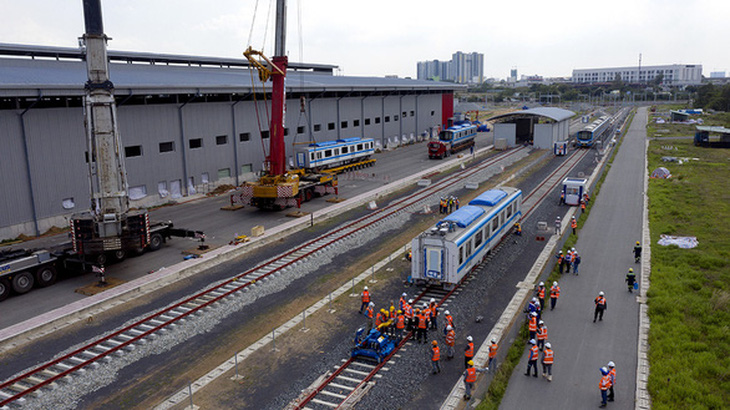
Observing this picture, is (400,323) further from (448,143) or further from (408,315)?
(448,143)

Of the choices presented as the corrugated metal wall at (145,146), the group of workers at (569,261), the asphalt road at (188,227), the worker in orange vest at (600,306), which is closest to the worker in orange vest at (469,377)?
the worker in orange vest at (600,306)

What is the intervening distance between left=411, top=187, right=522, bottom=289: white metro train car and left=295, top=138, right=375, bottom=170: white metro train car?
2622cm

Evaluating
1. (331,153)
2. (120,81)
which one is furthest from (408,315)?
(331,153)

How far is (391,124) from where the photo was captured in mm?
75250

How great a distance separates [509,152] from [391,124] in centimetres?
1761

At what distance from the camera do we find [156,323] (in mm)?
19984

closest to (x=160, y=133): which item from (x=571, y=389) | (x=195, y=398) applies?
(x=195, y=398)

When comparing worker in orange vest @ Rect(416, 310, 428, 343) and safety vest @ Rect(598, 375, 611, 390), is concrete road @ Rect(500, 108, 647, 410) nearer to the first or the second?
safety vest @ Rect(598, 375, 611, 390)

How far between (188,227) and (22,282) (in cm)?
1166

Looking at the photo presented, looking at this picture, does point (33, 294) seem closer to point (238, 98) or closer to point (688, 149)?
point (238, 98)

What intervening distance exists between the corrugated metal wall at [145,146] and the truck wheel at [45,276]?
30.4 feet

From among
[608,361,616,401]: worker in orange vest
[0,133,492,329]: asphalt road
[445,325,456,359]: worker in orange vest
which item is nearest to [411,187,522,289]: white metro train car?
[445,325,456,359]: worker in orange vest

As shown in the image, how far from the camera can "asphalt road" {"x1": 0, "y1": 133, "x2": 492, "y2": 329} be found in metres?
21.8

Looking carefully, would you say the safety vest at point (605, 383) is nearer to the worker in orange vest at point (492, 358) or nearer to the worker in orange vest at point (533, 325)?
the worker in orange vest at point (492, 358)
